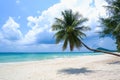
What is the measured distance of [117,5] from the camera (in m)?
15.4

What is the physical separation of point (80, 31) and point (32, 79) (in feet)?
26.0

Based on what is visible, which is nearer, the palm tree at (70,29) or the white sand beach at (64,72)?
the white sand beach at (64,72)

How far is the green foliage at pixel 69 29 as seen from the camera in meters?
18.3

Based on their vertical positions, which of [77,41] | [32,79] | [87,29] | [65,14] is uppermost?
[65,14]

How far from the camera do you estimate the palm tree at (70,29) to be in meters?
18.3

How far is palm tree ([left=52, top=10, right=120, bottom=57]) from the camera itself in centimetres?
1827

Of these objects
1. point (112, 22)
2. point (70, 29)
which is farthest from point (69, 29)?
point (112, 22)

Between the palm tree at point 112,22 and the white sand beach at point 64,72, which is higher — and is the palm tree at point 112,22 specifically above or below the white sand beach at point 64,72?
above

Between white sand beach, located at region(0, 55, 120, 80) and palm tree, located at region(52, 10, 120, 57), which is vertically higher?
palm tree, located at region(52, 10, 120, 57)

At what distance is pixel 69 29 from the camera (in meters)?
18.1

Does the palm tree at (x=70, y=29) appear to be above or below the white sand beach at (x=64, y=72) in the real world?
above

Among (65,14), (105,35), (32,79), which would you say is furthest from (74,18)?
(32,79)

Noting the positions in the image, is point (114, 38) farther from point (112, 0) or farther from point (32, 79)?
point (32, 79)

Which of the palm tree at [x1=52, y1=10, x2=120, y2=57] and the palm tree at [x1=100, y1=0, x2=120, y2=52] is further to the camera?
the palm tree at [x1=52, y1=10, x2=120, y2=57]
